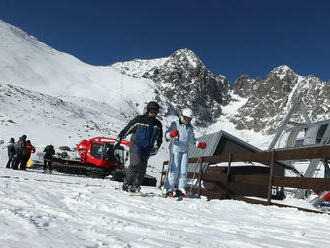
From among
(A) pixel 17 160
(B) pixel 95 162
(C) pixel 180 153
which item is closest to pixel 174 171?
(C) pixel 180 153

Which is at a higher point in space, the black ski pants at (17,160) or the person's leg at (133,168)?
the person's leg at (133,168)

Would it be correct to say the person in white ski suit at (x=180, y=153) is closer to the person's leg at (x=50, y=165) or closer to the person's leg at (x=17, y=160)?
the person's leg at (x=17, y=160)

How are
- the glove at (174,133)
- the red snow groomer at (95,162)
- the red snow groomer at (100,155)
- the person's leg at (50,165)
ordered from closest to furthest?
the glove at (174,133) → the person's leg at (50,165) → the red snow groomer at (95,162) → the red snow groomer at (100,155)

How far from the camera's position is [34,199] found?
3609 millimetres

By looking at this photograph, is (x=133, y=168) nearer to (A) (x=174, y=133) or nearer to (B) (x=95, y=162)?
(A) (x=174, y=133)

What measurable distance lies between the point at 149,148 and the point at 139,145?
0.24 meters

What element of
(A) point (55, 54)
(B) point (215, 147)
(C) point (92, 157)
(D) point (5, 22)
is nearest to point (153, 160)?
(C) point (92, 157)

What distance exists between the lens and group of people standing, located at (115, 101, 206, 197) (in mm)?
5988

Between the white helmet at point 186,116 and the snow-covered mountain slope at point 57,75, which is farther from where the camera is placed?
the snow-covered mountain slope at point 57,75

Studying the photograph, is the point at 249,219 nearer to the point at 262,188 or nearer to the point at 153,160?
the point at 262,188

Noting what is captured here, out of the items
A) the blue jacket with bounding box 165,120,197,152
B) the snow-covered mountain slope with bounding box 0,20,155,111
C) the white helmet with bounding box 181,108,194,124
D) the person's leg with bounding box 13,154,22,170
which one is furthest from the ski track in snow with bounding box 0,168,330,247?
the snow-covered mountain slope with bounding box 0,20,155,111

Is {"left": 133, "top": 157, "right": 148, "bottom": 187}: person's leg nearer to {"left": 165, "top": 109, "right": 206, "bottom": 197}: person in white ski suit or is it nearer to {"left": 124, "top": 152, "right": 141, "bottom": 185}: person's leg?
{"left": 124, "top": 152, "right": 141, "bottom": 185}: person's leg

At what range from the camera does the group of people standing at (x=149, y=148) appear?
19.6ft

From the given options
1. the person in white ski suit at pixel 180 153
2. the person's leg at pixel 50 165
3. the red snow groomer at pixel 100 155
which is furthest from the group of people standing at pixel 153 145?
the person's leg at pixel 50 165
